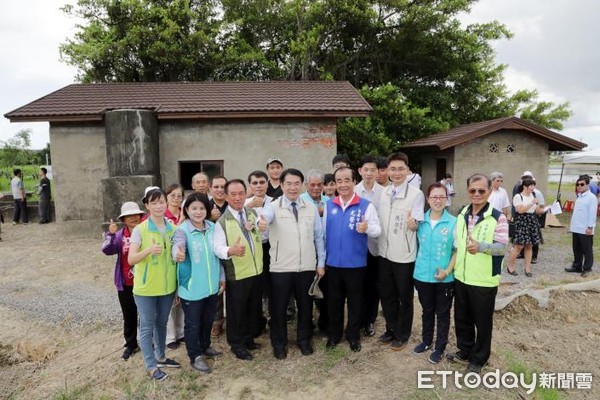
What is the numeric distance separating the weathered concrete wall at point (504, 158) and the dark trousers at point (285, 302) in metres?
9.86

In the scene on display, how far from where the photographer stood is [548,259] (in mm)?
→ 7980

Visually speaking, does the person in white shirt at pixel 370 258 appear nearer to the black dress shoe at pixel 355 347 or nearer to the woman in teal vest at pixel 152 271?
the black dress shoe at pixel 355 347

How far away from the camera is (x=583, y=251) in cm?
695

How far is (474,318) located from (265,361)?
2.03 m

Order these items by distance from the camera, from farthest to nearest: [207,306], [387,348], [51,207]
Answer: [51,207], [387,348], [207,306]

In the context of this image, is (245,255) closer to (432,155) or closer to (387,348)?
(387,348)

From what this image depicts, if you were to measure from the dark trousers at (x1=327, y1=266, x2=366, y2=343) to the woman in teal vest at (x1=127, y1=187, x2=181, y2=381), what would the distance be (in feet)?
5.07

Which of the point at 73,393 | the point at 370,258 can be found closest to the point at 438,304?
the point at 370,258

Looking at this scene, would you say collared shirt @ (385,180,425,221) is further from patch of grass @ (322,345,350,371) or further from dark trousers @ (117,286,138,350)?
dark trousers @ (117,286,138,350)

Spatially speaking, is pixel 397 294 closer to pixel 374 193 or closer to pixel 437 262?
pixel 437 262

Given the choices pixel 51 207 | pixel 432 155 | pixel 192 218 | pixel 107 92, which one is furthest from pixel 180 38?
pixel 192 218

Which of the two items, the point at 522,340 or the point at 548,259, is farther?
the point at 548,259

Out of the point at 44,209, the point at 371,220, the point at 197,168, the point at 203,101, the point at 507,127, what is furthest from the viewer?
the point at 44,209

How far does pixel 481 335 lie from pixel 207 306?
99.0 inches
